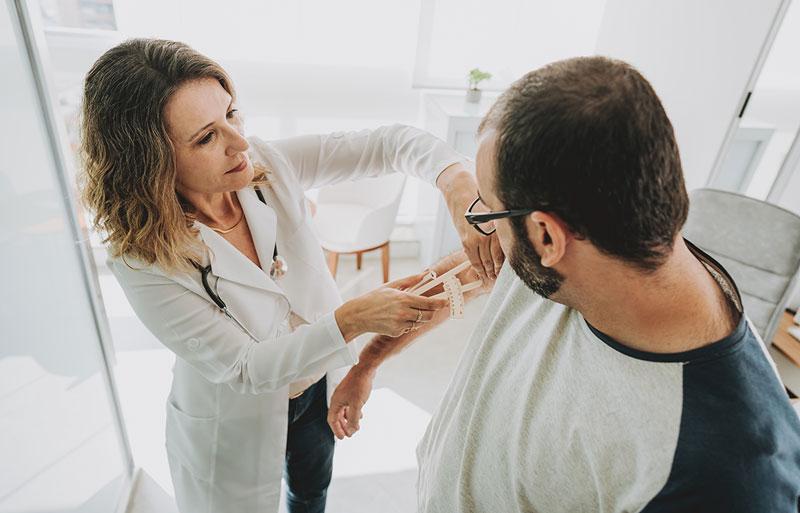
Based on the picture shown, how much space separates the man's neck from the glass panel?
1.21m

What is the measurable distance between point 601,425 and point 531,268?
0.77 ft

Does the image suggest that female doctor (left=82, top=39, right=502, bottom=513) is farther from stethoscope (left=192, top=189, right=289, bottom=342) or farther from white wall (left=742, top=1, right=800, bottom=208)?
white wall (left=742, top=1, right=800, bottom=208)

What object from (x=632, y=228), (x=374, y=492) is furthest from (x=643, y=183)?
(x=374, y=492)

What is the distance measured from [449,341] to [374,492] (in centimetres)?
100

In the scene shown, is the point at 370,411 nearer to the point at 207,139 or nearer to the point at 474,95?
the point at 207,139

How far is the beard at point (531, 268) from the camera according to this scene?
69 centimetres

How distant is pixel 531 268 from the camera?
71cm

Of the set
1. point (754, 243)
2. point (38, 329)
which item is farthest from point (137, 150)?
point (754, 243)

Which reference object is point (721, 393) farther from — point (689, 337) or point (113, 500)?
point (113, 500)

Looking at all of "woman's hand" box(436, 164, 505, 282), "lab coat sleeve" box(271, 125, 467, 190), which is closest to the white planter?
"lab coat sleeve" box(271, 125, 467, 190)

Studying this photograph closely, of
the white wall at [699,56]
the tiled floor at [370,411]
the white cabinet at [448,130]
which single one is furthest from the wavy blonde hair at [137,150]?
the white wall at [699,56]

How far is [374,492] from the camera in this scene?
1.98 meters

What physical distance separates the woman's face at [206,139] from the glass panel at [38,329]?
43cm

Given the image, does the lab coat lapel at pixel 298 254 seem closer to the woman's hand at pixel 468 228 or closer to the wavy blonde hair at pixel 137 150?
the wavy blonde hair at pixel 137 150
